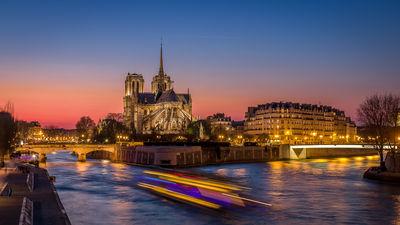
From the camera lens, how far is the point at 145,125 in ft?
487

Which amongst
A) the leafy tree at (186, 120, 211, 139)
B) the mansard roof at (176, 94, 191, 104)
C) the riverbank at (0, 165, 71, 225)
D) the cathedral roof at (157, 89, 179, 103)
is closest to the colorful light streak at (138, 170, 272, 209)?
the riverbank at (0, 165, 71, 225)

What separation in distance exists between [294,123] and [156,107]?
39342 mm

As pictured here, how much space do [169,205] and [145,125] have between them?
379 feet

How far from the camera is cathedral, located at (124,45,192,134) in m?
138

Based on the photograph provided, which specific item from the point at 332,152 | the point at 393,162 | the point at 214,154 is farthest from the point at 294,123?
the point at 393,162

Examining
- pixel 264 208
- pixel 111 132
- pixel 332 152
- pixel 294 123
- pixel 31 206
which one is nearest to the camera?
pixel 31 206

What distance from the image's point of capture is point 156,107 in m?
153

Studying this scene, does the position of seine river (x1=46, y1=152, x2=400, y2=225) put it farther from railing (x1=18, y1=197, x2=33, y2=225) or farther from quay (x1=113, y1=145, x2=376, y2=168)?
quay (x1=113, y1=145, x2=376, y2=168)

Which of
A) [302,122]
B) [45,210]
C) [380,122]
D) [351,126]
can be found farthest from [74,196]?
[351,126]

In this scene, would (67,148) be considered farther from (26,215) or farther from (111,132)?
(26,215)

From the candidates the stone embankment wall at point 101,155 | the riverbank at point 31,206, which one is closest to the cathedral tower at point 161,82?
the stone embankment wall at point 101,155

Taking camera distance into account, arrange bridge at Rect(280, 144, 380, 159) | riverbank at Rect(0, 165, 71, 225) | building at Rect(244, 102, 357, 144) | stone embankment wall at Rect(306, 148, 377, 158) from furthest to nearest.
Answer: building at Rect(244, 102, 357, 144), stone embankment wall at Rect(306, 148, 377, 158), bridge at Rect(280, 144, 380, 159), riverbank at Rect(0, 165, 71, 225)

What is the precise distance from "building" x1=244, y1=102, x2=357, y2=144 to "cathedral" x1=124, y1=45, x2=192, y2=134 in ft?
67.8

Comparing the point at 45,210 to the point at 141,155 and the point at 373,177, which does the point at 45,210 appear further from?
the point at 141,155
